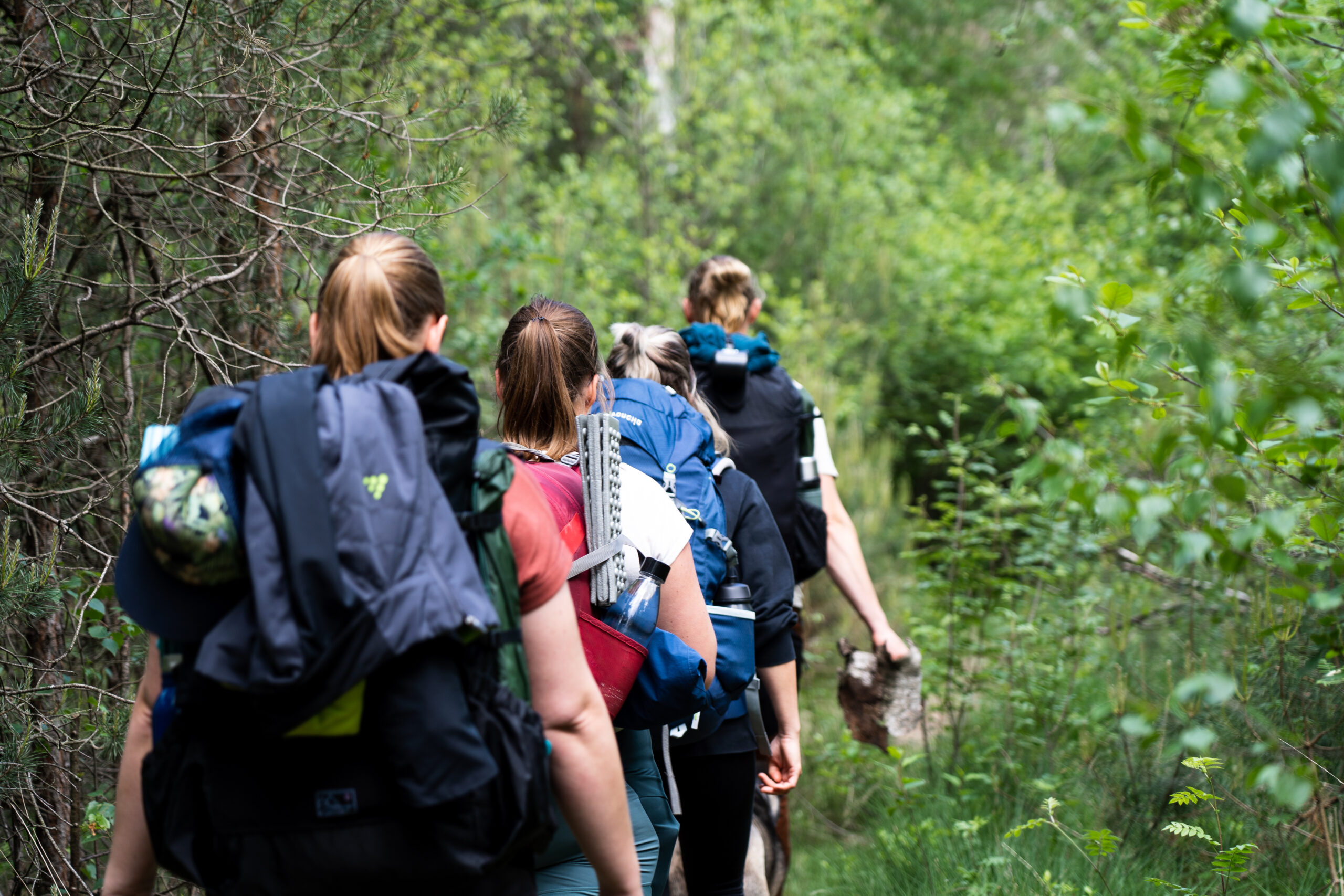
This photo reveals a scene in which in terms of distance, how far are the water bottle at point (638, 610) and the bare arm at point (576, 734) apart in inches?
15.5

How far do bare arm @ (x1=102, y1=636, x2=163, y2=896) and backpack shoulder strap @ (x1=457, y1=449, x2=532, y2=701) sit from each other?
0.51m

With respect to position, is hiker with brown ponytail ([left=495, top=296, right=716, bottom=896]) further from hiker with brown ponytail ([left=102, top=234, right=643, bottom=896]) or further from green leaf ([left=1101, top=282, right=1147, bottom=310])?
green leaf ([left=1101, top=282, right=1147, bottom=310])

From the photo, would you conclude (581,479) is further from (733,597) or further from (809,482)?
(809,482)

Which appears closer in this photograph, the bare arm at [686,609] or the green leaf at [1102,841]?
the bare arm at [686,609]

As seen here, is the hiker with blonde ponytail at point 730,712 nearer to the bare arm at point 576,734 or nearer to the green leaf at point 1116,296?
the bare arm at point 576,734

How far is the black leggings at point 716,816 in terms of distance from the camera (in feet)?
8.16

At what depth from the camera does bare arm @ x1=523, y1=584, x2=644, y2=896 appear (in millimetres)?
1447

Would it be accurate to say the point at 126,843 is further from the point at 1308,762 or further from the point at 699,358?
the point at 1308,762

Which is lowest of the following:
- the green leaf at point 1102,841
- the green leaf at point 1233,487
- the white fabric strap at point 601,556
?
the green leaf at point 1102,841

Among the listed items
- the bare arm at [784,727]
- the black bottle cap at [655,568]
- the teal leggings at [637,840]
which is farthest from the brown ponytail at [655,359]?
the teal leggings at [637,840]

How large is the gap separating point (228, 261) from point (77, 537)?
1.06 metres

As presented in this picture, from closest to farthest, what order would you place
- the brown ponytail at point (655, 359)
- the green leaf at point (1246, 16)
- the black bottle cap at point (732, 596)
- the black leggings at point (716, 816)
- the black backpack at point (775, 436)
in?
1. the green leaf at point (1246, 16)
2. the black bottle cap at point (732, 596)
3. the black leggings at point (716, 816)
4. the brown ponytail at point (655, 359)
5. the black backpack at point (775, 436)

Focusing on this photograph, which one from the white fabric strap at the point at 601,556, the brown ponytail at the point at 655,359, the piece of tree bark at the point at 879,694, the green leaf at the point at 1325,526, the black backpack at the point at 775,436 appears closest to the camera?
the green leaf at the point at 1325,526

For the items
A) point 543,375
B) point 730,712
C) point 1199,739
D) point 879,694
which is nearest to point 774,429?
point 730,712
